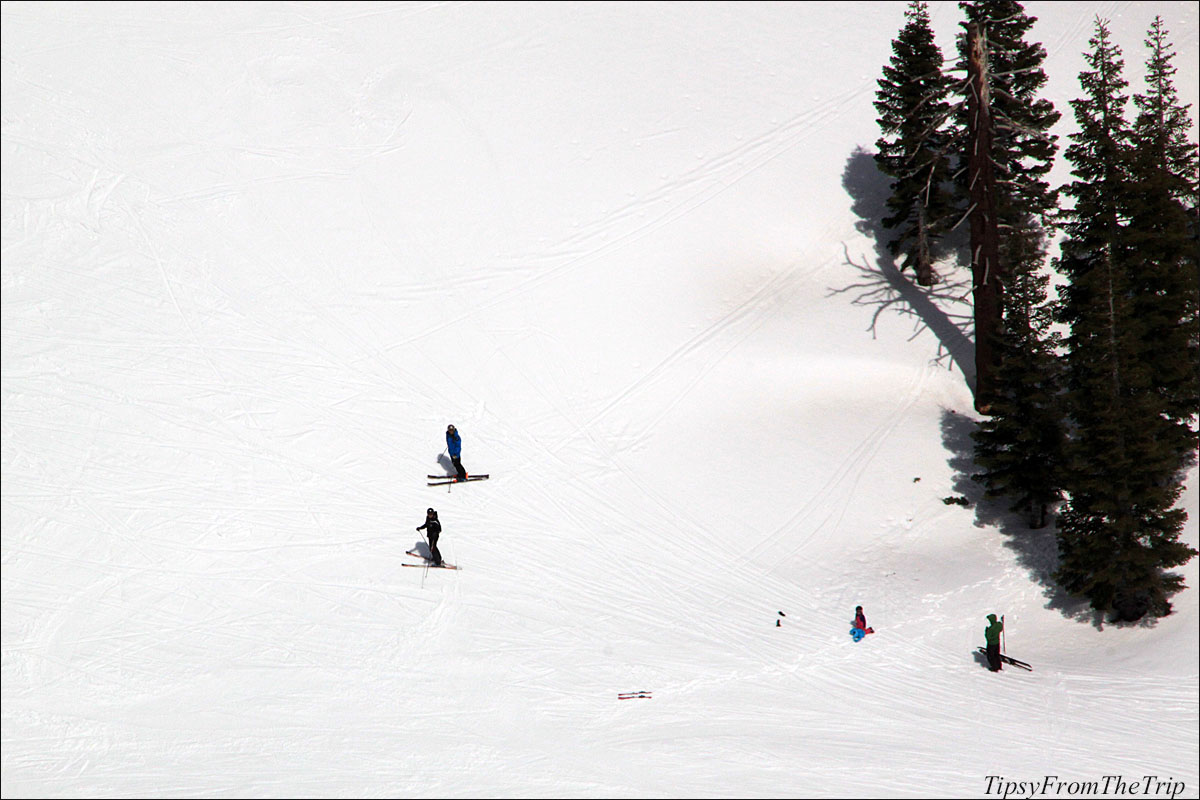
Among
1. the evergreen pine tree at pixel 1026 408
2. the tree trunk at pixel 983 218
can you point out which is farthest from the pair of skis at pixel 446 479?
the tree trunk at pixel 983 218

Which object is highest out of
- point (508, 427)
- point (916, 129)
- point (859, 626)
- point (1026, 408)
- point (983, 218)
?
point (916, 129)

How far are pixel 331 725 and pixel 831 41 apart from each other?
3065 cm

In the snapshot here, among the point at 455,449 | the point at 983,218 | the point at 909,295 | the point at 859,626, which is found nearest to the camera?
the point at 859,626

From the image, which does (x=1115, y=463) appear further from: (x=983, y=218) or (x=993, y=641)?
(x=983, y=218)

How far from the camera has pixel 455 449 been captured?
79.5 ft

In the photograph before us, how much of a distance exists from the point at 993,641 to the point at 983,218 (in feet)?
33.7

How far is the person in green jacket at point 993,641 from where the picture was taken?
20688mm

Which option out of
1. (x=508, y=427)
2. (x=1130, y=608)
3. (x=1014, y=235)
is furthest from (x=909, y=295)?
(x=508, y=427)

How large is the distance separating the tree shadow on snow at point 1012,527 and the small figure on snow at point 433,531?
39.5 ft

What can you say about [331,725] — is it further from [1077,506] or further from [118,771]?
[1077,506]

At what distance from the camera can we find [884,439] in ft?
88.9

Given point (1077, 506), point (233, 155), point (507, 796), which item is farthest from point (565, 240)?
point (507, 796)

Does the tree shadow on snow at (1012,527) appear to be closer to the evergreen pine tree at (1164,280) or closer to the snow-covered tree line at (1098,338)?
the snow-covered tree line at (1098,338)

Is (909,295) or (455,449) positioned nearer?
(455,449)
